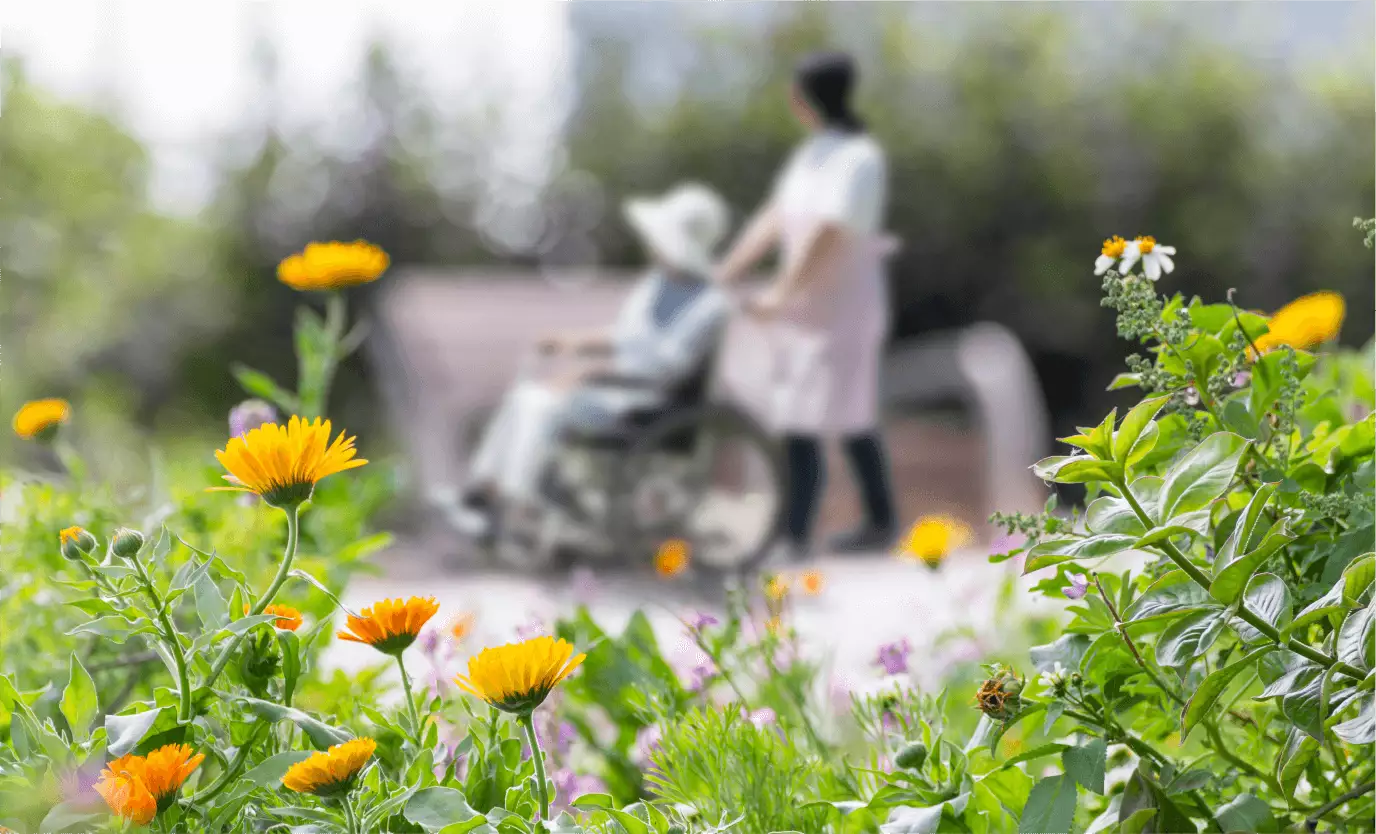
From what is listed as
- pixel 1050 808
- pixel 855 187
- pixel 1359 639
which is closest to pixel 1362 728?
pixel 1359 639

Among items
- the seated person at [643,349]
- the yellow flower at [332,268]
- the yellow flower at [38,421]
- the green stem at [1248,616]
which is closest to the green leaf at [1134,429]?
the green stem at [1248,616]

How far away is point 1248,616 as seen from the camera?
50cm

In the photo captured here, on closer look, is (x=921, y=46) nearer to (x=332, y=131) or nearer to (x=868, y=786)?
(x=332, y=131)

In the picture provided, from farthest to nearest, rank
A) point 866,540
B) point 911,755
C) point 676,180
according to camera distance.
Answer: point 676,180, point 866,540, point 911,755

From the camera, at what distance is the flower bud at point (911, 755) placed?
1.88ft

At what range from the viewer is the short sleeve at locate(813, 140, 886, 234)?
11.3ft

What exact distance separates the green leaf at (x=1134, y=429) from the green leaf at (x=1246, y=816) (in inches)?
6.9

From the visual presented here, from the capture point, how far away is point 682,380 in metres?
3.65

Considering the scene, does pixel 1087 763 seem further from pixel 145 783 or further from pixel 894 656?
pixel 145 783

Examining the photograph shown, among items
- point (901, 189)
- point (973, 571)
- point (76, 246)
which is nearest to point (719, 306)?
point (973, 571)

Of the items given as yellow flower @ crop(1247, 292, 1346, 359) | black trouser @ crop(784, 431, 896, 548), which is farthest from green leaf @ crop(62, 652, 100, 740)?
black trouser @ crop(784, 431, 896, 548)

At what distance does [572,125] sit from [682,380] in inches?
151

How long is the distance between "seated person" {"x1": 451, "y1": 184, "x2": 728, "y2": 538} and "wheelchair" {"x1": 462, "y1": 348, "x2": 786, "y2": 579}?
0.15 feet

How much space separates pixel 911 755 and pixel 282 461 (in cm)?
32
